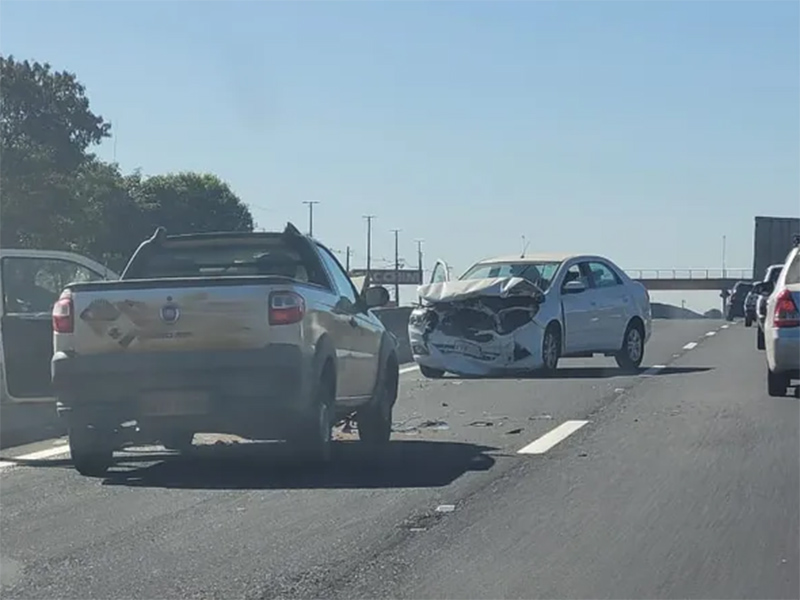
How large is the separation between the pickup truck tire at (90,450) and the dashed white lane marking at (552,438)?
10.9ft

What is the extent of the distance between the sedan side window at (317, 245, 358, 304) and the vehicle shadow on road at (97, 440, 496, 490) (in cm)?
132

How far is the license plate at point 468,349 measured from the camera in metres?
20.2

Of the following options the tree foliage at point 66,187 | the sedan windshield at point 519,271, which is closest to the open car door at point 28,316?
the sedan windshield at point 519,271

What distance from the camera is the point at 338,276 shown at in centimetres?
1248

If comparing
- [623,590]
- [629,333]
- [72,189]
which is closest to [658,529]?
[623,590]

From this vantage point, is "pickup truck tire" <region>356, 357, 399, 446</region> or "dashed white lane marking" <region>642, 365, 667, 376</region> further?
"dashed white lane marking" <region>642, 365, 667, 376</region>

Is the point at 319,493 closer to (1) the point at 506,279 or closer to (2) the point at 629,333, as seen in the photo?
(1) the point at 506,279

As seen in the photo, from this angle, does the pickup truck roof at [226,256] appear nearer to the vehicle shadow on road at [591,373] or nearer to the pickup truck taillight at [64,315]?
the pickup truck taillight at [64,315]

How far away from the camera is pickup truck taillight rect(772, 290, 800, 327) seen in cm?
1473

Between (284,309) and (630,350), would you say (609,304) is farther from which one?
(284,309)

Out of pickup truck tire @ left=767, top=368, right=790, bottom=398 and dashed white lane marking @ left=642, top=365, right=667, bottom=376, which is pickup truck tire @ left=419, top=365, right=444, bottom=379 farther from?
pickup truck tire @ left=767, top=368, right=790, bottom=398

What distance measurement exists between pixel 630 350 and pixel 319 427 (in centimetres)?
1164

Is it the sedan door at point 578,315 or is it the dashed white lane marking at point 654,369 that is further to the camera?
the dashed white lane marking at point 654,369

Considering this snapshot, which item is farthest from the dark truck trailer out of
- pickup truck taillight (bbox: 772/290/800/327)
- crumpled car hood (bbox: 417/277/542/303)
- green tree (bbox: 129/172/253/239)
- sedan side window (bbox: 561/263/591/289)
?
pickup truck taillight (bbox: 772/290/800/327)
